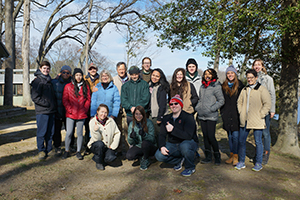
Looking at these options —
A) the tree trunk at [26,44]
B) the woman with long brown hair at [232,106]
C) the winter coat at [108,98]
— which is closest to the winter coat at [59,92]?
the winter coat at [108,98]

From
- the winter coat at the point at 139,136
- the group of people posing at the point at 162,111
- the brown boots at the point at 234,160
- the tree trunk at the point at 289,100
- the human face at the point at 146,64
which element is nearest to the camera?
the group of people posing at the point at 162,111

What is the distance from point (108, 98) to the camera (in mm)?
4883

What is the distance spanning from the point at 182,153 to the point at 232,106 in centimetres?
146

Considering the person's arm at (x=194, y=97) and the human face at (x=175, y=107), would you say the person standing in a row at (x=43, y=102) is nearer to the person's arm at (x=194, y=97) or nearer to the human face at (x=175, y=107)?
the human face at (x=175, y=107)

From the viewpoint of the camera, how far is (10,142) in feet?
21.4

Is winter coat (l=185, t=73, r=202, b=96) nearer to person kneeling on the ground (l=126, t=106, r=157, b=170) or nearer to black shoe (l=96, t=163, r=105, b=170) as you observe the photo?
person kneeling on the ground (l=126, t=106, r=157, b=170)

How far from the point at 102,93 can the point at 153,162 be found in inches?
73.5

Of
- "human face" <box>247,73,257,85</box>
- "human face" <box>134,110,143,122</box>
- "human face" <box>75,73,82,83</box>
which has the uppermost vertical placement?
"human face" <box>247,73,257,85</box>

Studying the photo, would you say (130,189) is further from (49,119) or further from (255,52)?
(255,52)

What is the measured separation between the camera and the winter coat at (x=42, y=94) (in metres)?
4.68

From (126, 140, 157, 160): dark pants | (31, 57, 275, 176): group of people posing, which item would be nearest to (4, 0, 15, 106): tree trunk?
(31, 57, 275, 176): group of people posing

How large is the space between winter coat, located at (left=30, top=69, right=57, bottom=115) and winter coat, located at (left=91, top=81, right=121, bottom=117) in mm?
900

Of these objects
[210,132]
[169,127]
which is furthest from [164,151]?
[210,132]

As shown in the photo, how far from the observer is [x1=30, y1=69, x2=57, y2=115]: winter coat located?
15.4ft
